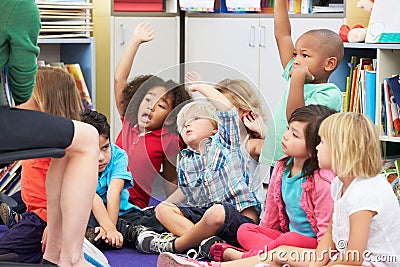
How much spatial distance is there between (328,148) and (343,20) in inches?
63.5

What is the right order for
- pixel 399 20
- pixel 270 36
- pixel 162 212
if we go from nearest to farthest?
pixel 162 212 < pixel 399 20 < pixel 270 36

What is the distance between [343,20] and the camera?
12.2ft

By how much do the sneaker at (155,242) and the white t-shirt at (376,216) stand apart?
705mm

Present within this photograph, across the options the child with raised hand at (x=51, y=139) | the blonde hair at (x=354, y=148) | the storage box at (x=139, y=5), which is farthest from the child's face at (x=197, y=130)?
the storage box at (x=139, y=5)

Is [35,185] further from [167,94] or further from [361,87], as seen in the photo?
[361,87]

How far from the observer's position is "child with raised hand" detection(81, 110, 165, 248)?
2.78 m

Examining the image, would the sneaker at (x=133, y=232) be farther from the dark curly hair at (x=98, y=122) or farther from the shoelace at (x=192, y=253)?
the dark curly hair at (x=98, y=122)

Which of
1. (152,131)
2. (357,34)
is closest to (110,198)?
(152,131)

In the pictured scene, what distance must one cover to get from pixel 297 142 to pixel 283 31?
71 cm

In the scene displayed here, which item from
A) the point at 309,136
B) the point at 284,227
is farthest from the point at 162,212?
the point at 309,136

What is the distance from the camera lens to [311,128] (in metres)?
2.46

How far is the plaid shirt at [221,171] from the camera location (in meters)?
2.72

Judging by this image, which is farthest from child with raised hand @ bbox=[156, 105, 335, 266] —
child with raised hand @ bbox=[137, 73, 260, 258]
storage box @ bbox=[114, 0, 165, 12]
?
storage box @ bbox=[114, 0, 165, 12]

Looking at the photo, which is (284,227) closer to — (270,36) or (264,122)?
(264,122)
